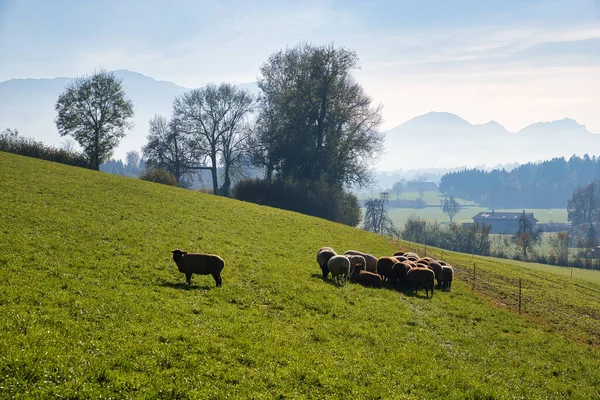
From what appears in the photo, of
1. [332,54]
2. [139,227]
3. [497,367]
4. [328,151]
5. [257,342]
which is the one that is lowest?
[497,367]

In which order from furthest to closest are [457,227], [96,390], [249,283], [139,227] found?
[457,227]
[139,227]
[249,283]
[96,390]

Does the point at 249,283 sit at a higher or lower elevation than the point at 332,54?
lower

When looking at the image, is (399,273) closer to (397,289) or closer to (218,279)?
(397,289)

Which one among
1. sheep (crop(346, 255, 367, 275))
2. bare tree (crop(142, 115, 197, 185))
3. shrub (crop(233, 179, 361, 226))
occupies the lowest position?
sheep (crop(346, 255, 367, 275))

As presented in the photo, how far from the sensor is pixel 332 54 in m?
67.9

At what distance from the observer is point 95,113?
68.6m

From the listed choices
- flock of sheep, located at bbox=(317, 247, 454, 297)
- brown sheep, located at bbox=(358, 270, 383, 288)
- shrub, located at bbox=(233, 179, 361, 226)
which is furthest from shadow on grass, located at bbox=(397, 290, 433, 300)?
shrub, located at bbox=(233, 179, 361, 226)

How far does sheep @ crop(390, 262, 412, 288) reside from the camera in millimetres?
26016

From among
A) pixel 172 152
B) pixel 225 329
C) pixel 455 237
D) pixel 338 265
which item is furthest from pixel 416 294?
pixel 455 237

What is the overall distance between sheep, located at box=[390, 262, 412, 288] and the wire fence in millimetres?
6935

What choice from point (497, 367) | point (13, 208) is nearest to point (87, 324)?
point (497, 367)

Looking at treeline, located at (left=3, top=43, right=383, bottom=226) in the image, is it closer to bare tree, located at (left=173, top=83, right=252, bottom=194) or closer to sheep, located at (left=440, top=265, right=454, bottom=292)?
bare tree, located at (left=173, top=83, right=252, bottom=194)

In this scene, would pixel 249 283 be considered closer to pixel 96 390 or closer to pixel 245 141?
pixel 96 390

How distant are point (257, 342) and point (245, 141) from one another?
7057cm
